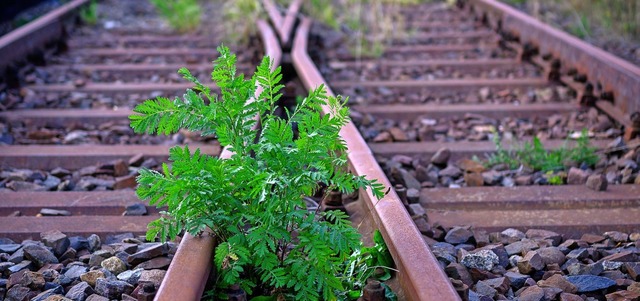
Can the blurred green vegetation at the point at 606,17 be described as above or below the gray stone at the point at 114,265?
below

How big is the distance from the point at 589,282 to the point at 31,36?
5.30m

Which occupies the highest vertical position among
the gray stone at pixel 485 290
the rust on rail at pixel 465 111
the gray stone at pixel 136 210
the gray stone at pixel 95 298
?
the gray stone at pixel 95 298

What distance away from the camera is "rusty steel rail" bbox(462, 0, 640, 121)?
4.81 metres

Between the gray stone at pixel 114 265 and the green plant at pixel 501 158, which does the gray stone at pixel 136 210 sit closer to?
the gray stone at pixel 114 265

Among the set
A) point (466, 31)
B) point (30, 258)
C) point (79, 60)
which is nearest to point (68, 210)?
point (30, 258)

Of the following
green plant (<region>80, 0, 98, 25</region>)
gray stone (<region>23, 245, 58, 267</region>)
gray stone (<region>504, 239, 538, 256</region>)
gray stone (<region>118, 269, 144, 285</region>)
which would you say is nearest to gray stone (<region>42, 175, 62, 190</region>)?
gray stone (<region>23, 245, 58, 267</region>)

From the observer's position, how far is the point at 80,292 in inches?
101

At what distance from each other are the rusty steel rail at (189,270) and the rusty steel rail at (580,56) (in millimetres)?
3066

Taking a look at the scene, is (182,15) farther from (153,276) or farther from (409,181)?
(153,276)

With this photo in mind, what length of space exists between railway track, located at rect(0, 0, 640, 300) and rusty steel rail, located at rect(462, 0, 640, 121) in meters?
0.02

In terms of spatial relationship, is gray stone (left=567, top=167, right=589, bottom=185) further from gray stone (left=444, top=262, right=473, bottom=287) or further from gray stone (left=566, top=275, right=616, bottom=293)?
gray stone (left=444, top=262, right=473, bottom=287)

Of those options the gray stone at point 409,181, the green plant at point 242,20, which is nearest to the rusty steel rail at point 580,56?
the gray stone at point 409,181

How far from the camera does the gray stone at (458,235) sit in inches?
123

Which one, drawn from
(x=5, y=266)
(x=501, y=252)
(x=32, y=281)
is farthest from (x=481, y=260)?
(x=5, y=266)
